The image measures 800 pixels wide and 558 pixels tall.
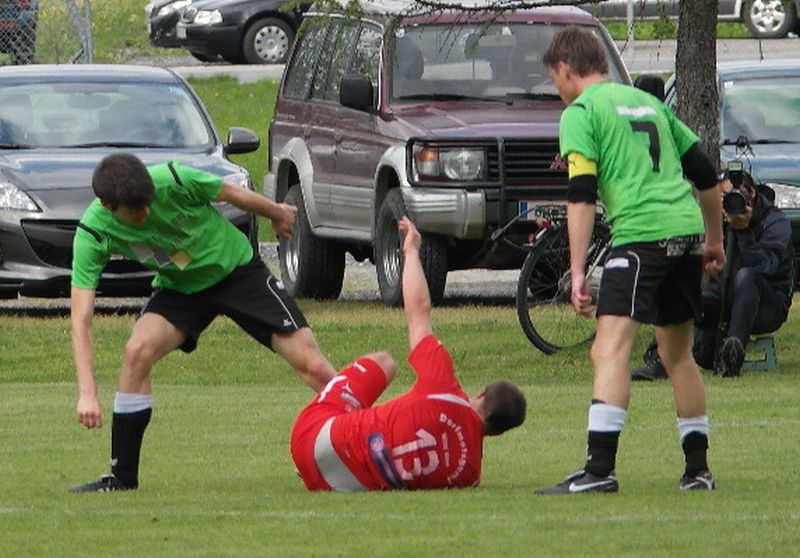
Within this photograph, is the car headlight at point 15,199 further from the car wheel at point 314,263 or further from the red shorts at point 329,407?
the red shorts at point 329,407

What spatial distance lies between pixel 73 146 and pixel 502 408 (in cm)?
930

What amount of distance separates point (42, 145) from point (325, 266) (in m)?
2.84

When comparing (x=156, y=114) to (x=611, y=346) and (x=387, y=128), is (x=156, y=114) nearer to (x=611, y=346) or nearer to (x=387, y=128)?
(x=387, y=128)

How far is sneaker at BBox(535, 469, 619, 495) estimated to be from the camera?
8.96 meters

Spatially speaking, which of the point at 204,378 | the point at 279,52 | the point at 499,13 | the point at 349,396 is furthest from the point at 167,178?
the point at 279,52

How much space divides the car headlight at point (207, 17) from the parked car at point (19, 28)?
6351 millimetres

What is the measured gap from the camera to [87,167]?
1723 centimetres

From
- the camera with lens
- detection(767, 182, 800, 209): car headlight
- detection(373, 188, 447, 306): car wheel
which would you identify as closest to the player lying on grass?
the camera with lens

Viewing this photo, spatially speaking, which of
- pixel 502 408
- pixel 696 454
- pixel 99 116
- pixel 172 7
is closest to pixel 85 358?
pixel 502 408

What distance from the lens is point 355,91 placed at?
17.6 meters

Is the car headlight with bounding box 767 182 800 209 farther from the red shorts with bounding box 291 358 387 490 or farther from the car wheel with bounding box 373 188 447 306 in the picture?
the red shorts with bounding box 291 358 387 490

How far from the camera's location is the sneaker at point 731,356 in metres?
14.0

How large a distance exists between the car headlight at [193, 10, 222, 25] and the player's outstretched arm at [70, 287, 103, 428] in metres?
23.8

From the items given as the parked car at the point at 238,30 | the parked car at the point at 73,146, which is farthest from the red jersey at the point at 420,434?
the parked car at the point at 238,30
